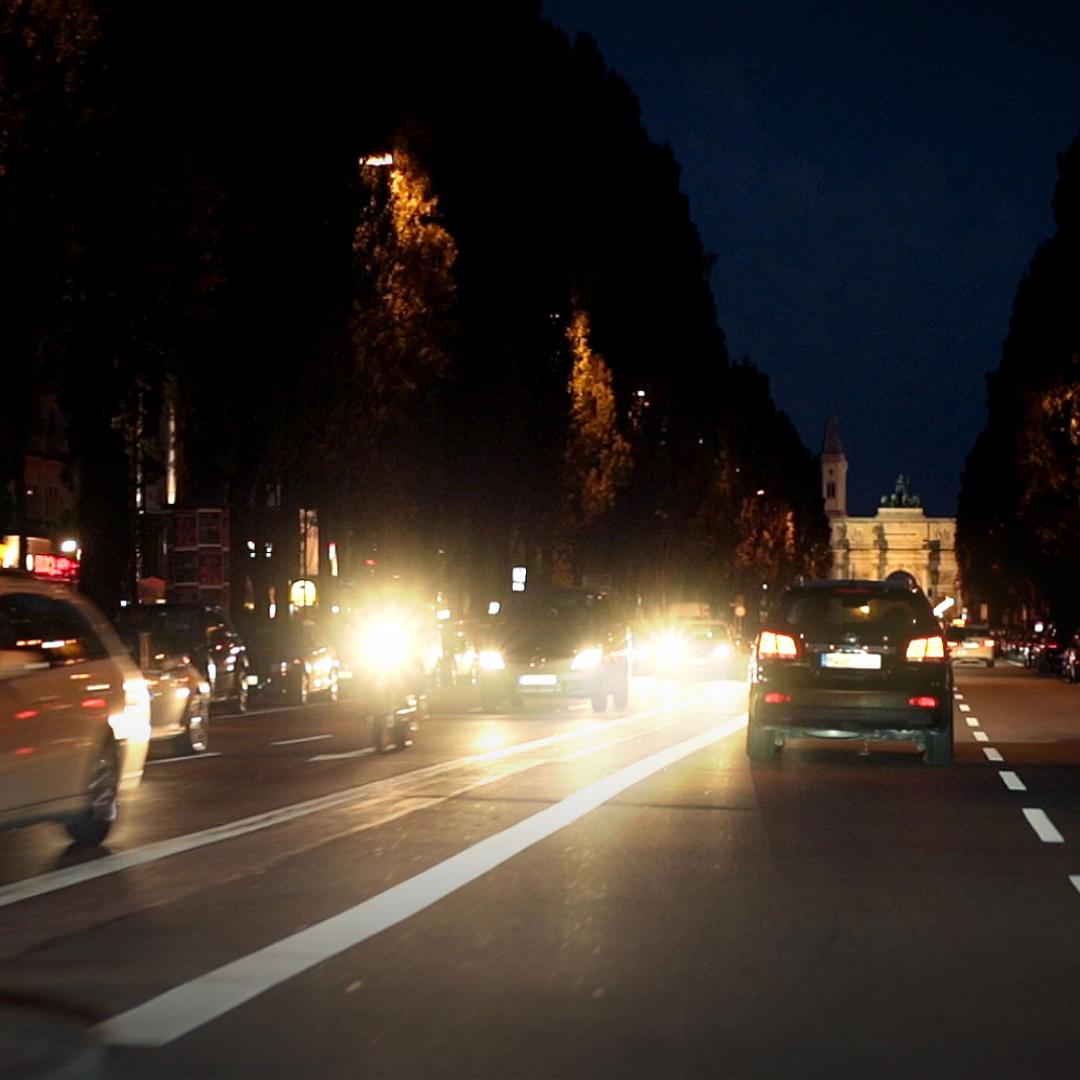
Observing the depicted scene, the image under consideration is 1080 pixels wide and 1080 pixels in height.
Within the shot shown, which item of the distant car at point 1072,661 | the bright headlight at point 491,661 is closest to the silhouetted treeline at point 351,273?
the bright headlight at point 491,661

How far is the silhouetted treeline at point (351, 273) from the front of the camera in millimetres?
35875

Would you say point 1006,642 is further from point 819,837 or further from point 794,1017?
point 794,1017

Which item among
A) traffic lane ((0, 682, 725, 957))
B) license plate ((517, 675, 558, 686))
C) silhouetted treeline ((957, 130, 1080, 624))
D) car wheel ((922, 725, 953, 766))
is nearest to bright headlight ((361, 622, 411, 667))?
traffic lane ((0, 682, 725, 957))

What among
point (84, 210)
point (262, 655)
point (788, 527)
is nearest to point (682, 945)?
point (84, 210)

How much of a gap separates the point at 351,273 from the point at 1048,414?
32.8 m

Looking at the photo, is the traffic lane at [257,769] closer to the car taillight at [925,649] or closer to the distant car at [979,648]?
the car taillight at [925,649]

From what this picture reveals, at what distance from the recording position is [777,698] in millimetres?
22312

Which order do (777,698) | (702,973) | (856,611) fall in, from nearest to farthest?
1. (702,973)
2. (777,698)
3. (856,611)

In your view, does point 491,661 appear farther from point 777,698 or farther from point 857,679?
point 857,679

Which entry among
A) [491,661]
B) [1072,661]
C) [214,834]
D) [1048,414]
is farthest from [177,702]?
[1048,414]

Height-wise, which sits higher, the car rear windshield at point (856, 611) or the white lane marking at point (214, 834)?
the car rear windshield at point (856, 611)

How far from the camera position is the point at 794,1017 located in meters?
8.23

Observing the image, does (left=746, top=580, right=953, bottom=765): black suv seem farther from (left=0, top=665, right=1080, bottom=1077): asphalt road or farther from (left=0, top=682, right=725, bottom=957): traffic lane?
(left=0, top=682, right=725, bottom=957): traffic lane

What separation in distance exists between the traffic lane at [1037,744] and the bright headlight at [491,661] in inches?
283
